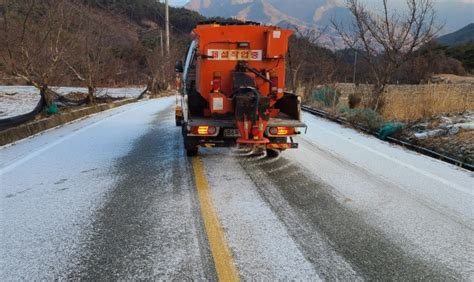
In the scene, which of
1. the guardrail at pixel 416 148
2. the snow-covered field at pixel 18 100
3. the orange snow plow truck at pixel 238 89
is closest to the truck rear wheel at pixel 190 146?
the orange snow plow truck at pixel 238 89

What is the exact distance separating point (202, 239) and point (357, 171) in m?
3.70

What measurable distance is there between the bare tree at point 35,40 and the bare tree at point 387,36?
1059cm

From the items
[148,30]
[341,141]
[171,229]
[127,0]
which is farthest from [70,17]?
[127,0]

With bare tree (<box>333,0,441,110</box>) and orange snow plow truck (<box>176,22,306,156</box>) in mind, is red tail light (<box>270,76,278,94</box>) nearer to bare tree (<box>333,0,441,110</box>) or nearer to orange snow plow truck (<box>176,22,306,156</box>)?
orange snow plow truck (<box>176,22,306,156</box>)

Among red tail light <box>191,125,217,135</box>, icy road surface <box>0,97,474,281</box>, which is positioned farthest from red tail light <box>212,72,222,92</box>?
icy road surface <box>0,97,474,281</box>

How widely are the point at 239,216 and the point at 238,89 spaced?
9.46 ft

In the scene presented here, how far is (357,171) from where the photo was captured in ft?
22.9

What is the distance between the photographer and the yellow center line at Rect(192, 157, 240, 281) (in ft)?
11.5

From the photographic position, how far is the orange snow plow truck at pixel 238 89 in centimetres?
686

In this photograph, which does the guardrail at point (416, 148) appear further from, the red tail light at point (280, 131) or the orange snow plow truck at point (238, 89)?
the red tail light at point (280, 131)

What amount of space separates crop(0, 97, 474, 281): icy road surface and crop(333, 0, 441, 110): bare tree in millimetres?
6063

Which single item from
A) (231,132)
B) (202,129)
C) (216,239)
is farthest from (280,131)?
(216,239)

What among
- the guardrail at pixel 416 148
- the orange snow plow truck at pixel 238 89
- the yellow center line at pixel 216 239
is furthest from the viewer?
the guardrail at pixel 416 148

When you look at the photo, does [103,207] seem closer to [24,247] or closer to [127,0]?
[24,247]
